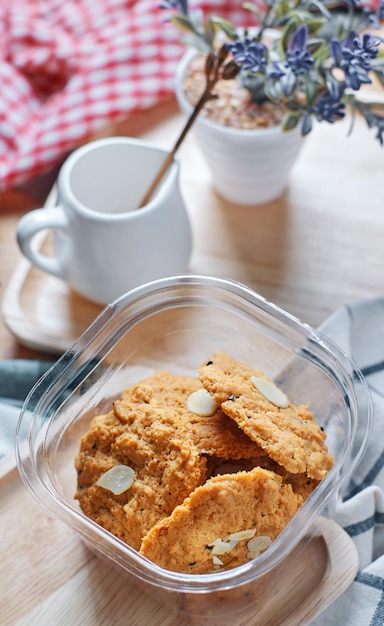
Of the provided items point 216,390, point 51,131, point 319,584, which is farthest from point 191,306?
point 51,131

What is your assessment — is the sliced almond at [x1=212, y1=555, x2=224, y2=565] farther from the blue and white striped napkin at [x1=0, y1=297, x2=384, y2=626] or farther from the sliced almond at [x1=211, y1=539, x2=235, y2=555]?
the blue and white striped napkin at [x1=0, y1=297, x2=384, y2=626]

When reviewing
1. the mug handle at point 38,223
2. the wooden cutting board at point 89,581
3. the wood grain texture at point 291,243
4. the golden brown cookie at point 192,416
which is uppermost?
the mug handle at point 38,223

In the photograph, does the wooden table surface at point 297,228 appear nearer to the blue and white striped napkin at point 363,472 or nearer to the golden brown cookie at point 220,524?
the blue and white striped napkin at point 363,472

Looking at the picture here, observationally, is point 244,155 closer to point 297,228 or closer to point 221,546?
point 297,228

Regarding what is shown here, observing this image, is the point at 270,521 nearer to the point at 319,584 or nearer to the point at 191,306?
the point at 319,584

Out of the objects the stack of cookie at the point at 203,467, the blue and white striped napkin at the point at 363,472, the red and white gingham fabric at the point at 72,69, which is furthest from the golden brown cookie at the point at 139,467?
the red and white gingham fabric at the point at 72,69

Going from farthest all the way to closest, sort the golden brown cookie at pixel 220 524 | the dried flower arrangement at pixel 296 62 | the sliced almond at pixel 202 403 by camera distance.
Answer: the dried flower arrangement at pixel 296 62
the sliced almond at pixel 202 403
the golden brown cookie at pixel 220 524

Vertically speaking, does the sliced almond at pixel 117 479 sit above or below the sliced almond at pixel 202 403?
below

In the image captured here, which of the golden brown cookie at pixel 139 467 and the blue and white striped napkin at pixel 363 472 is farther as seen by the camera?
the blue and white striped napkin at pixel 363 472

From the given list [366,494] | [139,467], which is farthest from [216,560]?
[366,494]
